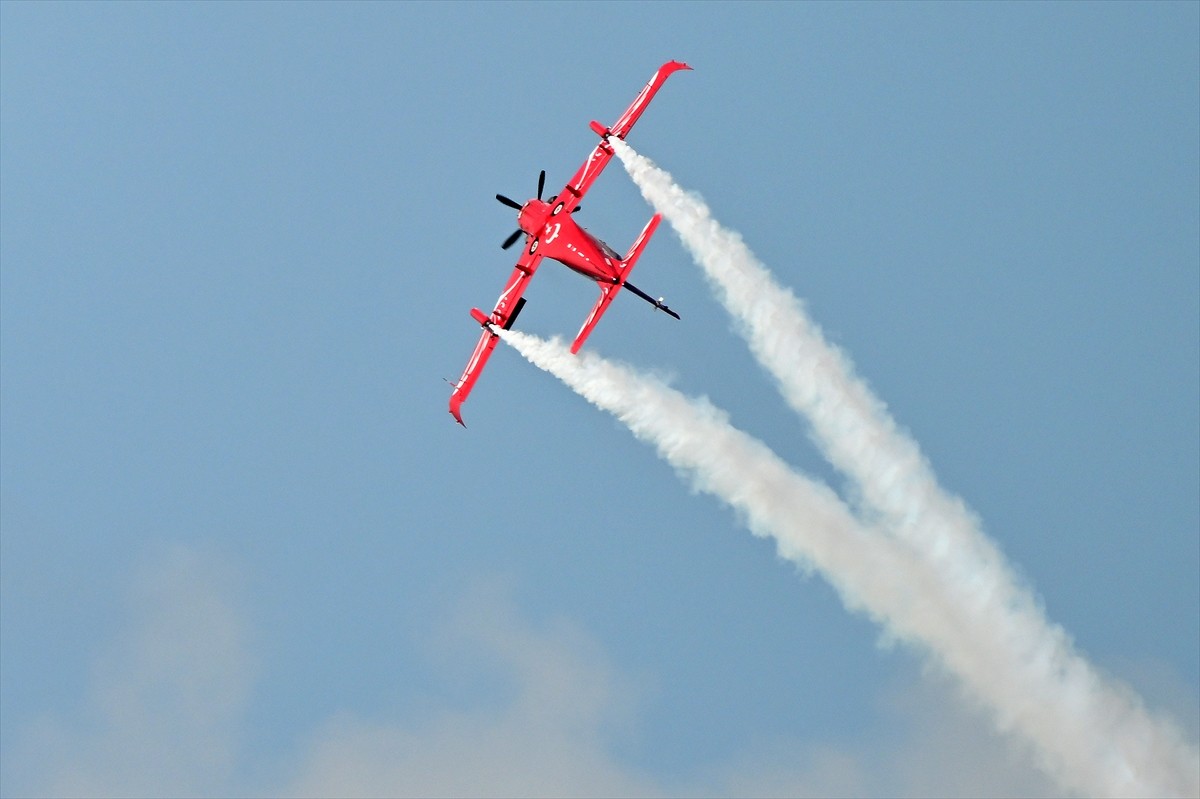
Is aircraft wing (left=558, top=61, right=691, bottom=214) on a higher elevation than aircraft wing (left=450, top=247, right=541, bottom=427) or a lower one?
higher

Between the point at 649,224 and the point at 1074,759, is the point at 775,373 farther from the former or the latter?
the point at 1074,759

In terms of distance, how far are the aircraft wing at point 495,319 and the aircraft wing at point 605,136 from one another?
313 cm

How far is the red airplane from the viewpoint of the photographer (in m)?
99.9

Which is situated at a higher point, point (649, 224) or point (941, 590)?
point (649, 224)

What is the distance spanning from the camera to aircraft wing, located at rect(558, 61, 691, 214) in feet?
338

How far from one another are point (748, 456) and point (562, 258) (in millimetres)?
11892

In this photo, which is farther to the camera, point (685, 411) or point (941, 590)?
point (685, 411)

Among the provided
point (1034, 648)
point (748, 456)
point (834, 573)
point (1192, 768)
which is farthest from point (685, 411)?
point (1192, 768)

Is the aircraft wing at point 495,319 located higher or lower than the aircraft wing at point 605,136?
lower

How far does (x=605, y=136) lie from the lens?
103625mm

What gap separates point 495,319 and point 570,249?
235 inches

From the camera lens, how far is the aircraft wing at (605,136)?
103 meters

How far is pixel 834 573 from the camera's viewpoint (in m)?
96.2

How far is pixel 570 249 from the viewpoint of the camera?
4001 inches
